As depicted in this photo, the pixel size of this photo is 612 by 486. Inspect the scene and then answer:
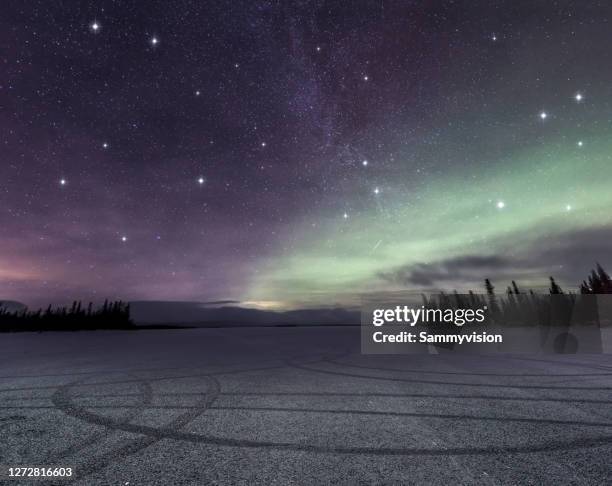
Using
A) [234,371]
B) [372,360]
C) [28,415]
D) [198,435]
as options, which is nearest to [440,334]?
[372,360]

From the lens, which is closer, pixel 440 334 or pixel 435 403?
pixel 435 403

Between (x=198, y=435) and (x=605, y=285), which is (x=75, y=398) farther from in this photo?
(x=605, y=285)

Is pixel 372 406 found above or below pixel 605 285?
below

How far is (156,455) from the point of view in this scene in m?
5.66

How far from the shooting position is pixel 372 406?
8914mm

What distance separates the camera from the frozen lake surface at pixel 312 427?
5137mm

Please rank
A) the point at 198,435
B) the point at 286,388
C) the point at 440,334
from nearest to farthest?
the point at 198,435
the point at 286,388
the point at 440,334

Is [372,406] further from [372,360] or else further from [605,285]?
[605,285]

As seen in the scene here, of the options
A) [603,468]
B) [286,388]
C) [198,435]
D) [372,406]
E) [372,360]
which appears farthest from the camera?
[372,360]

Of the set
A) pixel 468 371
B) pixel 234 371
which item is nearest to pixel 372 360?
pixel 468 371

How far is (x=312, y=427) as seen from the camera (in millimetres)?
7219

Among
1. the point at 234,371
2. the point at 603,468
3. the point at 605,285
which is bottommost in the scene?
the point at 234,371

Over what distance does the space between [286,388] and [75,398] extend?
22.0ft

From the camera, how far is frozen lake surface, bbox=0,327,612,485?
514 centimetres
